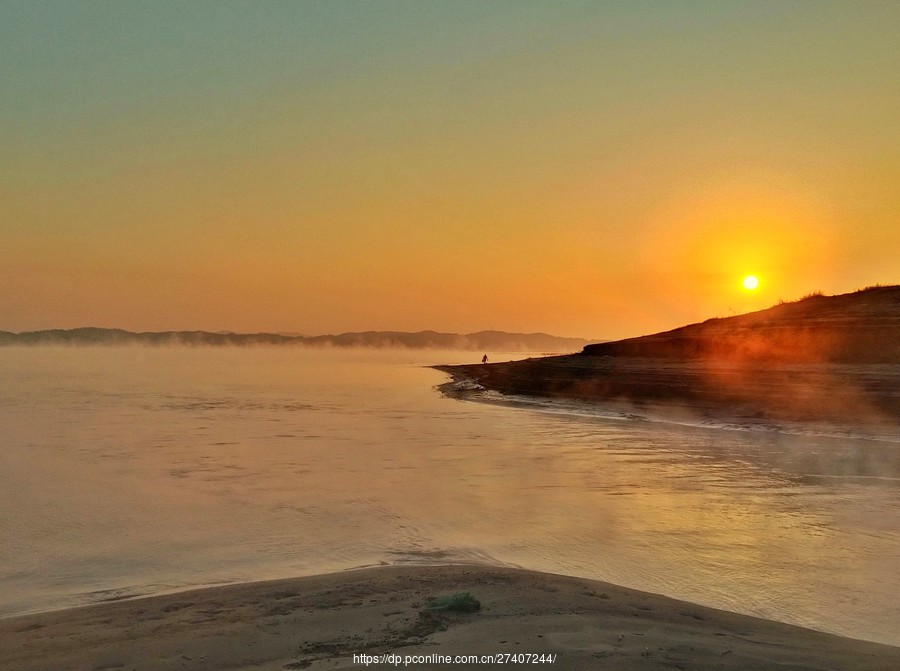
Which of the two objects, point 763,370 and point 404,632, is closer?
point 404,632

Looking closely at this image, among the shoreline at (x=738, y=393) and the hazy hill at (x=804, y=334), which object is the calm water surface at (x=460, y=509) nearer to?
the shoreline at (x=738, y=393)

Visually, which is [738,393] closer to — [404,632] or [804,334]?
[804,334]

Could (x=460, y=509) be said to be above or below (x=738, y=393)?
below

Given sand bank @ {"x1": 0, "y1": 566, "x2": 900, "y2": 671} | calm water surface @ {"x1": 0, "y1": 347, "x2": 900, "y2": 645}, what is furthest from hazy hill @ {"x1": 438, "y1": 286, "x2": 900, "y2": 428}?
sand bank @ {"x1": 0, "y1": 566, "x2": 900, "y2": 671}

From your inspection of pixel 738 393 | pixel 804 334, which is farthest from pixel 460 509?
pixel 804 334

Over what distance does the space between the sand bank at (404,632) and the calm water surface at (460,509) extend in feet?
3.36

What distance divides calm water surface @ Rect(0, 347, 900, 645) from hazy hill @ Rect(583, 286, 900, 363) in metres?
15.2

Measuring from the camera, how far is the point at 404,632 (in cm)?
629

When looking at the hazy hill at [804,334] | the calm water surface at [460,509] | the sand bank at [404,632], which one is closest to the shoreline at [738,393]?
the hazy hill at [804,334]

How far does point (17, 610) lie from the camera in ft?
25.0

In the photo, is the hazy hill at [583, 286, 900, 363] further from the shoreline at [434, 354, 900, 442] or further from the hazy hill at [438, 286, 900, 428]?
the shoreline at [434, 354, 900, 442]

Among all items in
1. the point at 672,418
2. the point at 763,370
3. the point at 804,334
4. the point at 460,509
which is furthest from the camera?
the point at 804,334

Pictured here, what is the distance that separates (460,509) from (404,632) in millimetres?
7108

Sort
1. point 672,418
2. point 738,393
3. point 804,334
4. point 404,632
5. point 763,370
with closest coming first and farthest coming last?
point 404,632 → point 672,418 → point 738,393 → point 763,370 → point 804,334
